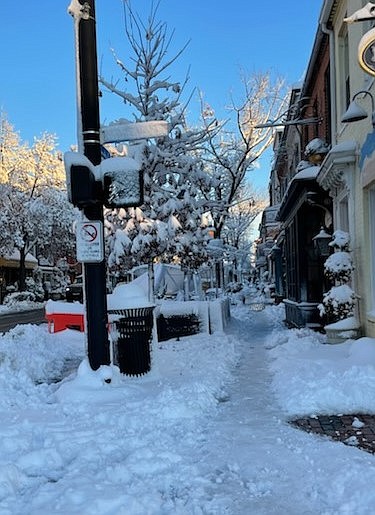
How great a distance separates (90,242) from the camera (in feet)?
23.0

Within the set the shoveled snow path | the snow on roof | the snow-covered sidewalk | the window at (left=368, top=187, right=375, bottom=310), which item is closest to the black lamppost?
the snow-covered sidewalk

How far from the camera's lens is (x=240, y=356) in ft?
35.9

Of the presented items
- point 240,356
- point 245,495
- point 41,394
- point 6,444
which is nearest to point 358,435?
point 245,495

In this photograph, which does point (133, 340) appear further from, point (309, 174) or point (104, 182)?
point (309, 174)

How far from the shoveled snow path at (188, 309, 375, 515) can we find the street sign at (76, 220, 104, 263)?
2.42 meters

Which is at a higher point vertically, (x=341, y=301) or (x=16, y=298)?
(x=341, y=301)

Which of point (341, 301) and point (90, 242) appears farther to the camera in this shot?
point (341, 301)

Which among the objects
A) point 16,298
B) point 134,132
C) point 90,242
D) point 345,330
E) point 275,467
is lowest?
point 16,298

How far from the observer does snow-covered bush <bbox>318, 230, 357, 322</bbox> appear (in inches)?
415

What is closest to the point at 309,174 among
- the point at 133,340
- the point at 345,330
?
the point at 345,330

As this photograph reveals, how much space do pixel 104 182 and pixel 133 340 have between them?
2.34m

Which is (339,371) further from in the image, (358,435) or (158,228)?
(158,228)

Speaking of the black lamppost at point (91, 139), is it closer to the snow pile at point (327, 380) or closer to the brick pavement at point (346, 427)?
the snow pile at point (327, 380)

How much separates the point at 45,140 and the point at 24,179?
11.8ft
